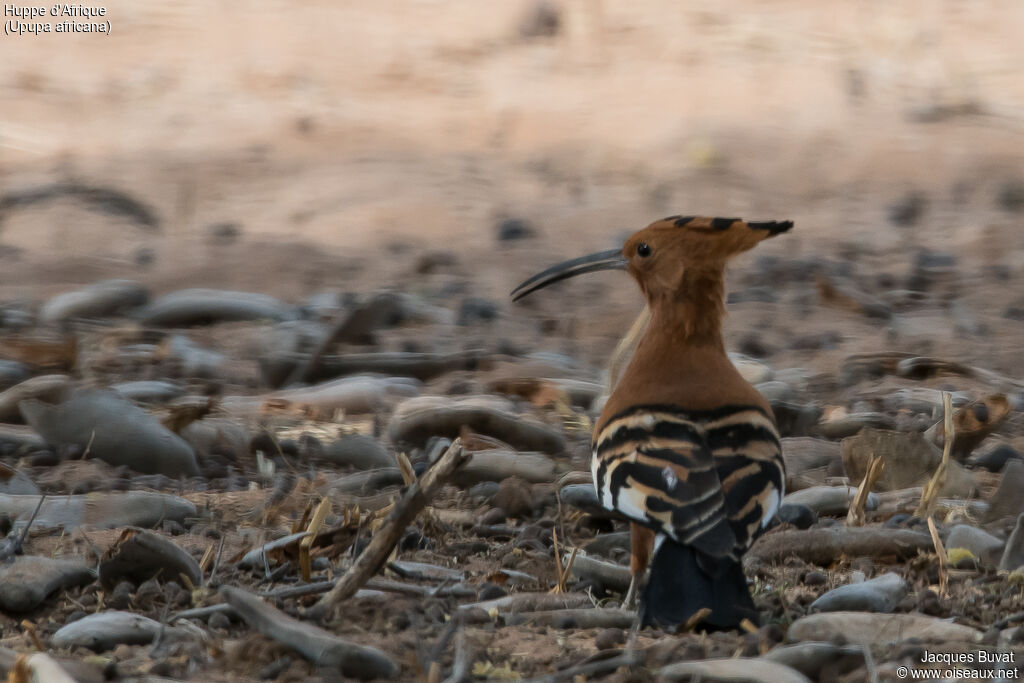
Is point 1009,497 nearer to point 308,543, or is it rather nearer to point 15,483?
point 308,543

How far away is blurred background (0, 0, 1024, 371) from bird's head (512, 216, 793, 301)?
3364mm

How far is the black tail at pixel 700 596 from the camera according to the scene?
272 cm

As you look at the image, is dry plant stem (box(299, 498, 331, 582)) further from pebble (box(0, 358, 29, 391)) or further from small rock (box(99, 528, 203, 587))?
pebble (box(0, 358, 29, 391))

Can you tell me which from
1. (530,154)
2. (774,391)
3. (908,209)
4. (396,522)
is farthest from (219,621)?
(530,154)

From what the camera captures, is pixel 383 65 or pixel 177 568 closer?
pixel 177 568

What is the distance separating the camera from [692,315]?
3504 mm

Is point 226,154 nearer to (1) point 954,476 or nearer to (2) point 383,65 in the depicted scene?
(2) point 383,65

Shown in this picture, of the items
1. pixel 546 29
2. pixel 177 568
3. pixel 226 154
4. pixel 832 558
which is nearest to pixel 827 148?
pixel 546 29

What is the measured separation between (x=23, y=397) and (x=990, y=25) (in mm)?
9387

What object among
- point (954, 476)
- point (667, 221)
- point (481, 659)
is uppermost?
point (667, 221)

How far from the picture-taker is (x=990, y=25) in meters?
11.9

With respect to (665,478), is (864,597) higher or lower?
lower

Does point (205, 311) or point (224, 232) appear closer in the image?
point (205, 311)

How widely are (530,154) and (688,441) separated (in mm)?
7884
